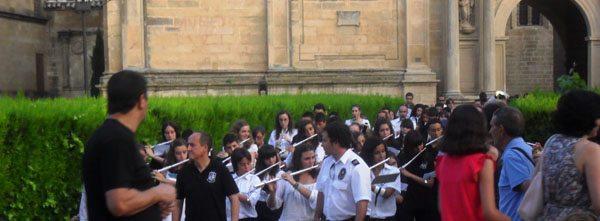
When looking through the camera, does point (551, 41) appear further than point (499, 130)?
Yes

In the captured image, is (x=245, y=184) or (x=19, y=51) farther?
(x=19, y=51)

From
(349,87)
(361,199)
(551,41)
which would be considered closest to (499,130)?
(361,199)

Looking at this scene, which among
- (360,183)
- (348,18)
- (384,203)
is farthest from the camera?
(348,18)

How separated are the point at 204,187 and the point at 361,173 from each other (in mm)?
1390

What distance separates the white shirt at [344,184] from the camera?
8016mm

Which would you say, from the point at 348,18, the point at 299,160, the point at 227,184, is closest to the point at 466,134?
the point at 227,184

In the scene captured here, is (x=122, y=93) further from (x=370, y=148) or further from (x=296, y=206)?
(x=370, y=148)

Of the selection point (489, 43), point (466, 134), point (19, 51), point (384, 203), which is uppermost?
point (19, 51)

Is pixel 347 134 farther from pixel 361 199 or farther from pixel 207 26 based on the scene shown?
pixel 207 26

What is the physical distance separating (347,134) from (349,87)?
64.0 feet

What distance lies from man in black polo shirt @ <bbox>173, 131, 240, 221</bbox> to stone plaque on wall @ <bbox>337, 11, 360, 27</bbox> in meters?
20.1

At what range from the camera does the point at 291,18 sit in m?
A: 28.0

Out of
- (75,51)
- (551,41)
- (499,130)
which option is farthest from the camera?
(551,41)

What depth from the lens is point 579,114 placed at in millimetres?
5934
